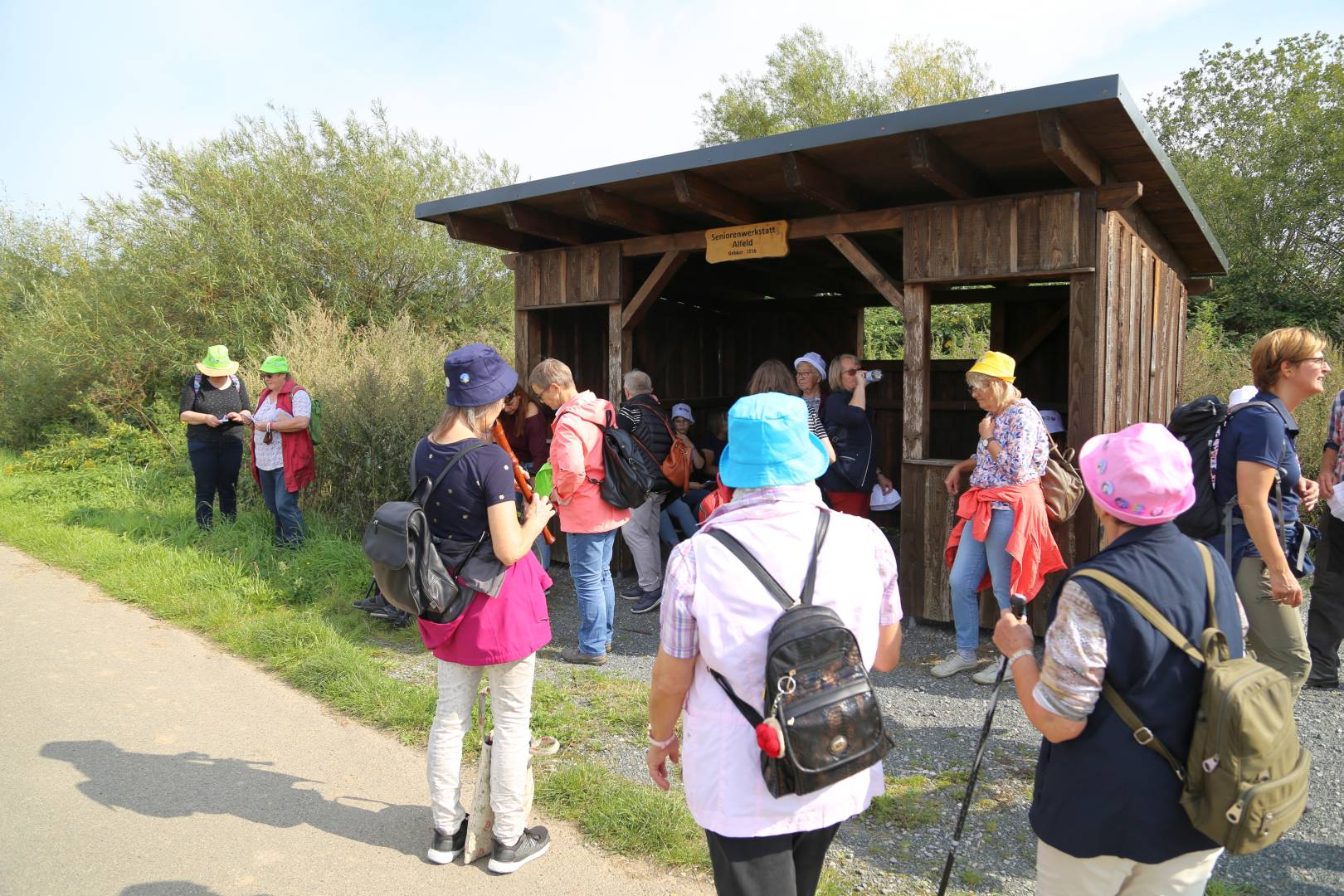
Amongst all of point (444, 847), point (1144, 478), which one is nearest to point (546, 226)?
point (444, 847)

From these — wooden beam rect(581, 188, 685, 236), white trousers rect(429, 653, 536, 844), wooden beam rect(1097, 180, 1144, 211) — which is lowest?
A: white trousers rect(429, 653, 536, 844)

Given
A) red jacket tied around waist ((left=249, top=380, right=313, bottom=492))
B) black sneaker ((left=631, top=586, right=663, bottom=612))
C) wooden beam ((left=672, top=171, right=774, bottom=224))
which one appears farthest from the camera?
red jacket tied around waist ((left=249, top=380, right=313, bottom=492))

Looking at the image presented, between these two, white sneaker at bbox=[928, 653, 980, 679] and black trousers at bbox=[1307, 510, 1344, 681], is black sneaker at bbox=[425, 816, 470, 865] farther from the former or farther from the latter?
black trousers at bbox=[1307, 510, 1344, 681]

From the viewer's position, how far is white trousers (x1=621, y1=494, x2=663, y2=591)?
6.40 meters

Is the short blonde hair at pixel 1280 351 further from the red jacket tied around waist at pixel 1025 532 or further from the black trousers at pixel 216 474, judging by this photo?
the black trousers at pixel 216 474

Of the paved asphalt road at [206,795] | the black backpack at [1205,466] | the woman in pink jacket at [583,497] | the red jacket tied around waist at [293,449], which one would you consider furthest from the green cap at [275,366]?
the black backpack at [1205,466]

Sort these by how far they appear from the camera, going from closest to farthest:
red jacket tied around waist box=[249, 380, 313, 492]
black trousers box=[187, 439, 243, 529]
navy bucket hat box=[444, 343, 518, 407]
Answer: navy bucket hat box=[444, 343, 518, 407] → red jacket tied around waist box=[249, 380, 313, 492] → black trousers box=[187, 439, 243, 529]

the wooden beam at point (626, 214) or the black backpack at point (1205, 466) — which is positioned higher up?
the wooden beam at point (626, 214)

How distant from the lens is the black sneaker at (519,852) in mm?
3141

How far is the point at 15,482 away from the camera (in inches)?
468

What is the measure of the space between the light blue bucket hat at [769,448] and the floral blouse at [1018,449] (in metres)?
2.91

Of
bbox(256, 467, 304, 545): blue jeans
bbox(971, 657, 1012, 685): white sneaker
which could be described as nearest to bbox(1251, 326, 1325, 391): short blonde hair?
bbox(971, 657, 1012, 685): white sneaker

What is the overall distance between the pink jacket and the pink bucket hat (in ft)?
11.0

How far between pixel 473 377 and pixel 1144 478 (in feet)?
7.17
